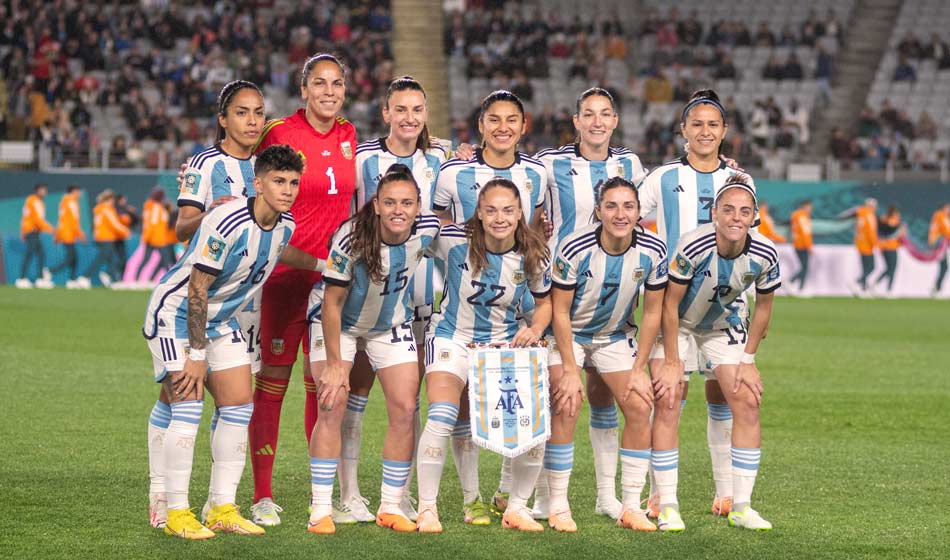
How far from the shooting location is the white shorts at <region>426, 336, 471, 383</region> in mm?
6367

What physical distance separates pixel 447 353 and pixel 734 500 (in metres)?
1.63

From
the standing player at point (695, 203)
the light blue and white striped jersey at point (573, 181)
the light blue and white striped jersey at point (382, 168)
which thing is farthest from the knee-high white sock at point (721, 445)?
the light blue and white striped jersey at point (382, 168)

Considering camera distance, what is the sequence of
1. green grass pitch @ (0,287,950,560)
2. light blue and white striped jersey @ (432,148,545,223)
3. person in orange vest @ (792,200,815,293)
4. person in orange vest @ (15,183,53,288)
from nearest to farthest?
1. green grass pitch @ (0,287,950,560)
2. light blue and white striped jersey @ (432,148,545,223)
3. person in orange vest @ (15,183,53,288)
4. person in orange vest @ (792,200,815,293)

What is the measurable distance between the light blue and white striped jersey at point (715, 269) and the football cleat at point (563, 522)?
124 centimetres

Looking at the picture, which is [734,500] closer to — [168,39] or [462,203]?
[462,203]

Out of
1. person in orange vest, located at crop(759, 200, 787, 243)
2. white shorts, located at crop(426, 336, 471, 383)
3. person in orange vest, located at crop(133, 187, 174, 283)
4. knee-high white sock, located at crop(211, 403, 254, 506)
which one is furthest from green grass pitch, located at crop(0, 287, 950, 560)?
person in orange vest, located at crop(759, 200, 787, 243)

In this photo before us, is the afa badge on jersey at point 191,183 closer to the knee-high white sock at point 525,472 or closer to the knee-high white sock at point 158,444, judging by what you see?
the knee-high white sock at point 158,444

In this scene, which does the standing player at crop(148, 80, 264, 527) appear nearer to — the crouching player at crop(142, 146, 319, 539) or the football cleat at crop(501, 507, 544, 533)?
the crouching player at crop(142, 146, 319, 539)

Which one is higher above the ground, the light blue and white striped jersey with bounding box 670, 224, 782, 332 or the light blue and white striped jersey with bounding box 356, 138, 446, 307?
the light blue and white striped jersey with bounding box 356, 138, 446, 307

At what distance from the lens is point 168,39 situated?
2883 centimetres

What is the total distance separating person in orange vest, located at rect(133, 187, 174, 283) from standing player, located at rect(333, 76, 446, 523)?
16304 mm

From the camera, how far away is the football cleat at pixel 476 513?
21.2 ft

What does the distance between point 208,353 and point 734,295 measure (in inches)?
103

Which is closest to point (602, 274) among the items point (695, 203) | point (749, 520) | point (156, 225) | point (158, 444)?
point (695, 203)
